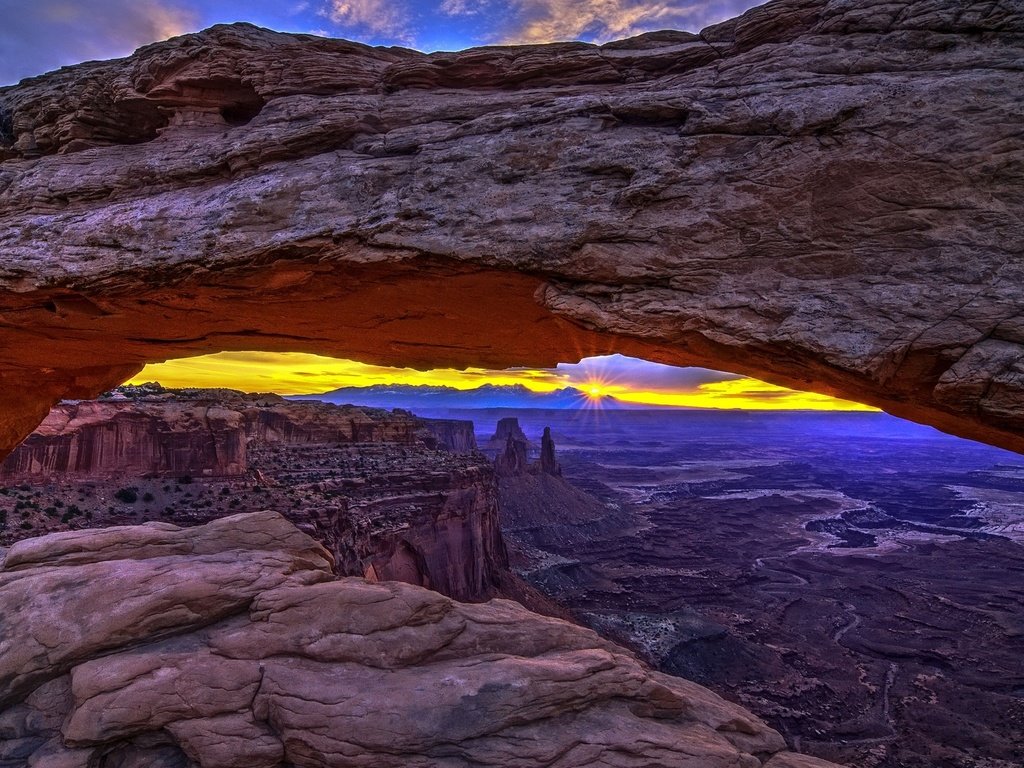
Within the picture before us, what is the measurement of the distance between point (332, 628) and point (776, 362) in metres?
7.60

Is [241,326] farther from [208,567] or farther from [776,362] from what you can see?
[776,362]

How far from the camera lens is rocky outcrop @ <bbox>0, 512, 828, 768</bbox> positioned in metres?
6.54

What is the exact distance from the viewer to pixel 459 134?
899 centimetres

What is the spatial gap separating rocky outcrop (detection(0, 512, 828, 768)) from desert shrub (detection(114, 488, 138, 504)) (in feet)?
99.8

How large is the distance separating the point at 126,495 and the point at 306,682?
117ft

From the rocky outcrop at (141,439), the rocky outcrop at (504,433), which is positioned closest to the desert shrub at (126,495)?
the rocky outcrop at (141,439)

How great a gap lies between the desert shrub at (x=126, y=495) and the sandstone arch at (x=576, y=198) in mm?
27118

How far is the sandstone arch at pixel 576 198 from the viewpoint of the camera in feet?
21.6

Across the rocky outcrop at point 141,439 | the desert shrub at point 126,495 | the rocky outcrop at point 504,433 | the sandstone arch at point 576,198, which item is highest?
the sandstone arch at point 576,198

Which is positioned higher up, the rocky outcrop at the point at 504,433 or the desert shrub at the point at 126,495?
the desert shrub at the point at 126,495

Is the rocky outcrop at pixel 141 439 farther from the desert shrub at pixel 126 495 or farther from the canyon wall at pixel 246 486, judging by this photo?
the desert shrub at pixel 126 495

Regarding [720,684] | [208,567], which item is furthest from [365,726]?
[720,684]

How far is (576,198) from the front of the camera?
26.5ft

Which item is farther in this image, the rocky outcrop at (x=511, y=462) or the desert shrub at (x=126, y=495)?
the rocky outcrop at (x=511, y=462)
